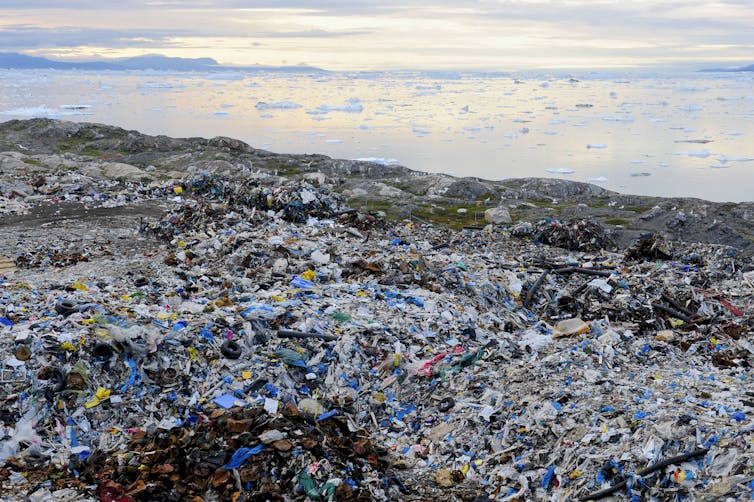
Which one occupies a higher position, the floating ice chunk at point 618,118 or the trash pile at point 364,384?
the floating ice chunk at point 618,118

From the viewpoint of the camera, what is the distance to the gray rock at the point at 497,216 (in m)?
13.6

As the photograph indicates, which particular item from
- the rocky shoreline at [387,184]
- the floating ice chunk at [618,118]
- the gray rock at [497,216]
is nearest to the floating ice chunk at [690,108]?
the floating ice chunk at [618,118]

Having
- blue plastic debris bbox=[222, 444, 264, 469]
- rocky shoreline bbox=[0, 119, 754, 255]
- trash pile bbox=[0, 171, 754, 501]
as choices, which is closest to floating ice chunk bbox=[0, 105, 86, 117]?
rocky shoreline bbox=[0, 119, 754, 255]

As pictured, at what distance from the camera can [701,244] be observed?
38.0 feet

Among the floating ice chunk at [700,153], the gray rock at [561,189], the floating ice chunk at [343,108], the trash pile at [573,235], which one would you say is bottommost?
the trash pile at [573,235]

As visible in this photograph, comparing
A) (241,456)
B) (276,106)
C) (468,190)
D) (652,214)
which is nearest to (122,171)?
(468,190)

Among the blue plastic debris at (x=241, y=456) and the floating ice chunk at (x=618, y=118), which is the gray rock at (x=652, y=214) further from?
the floating ice chunk at (x=618, y=118)

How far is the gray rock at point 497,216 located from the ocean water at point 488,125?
7780 mm

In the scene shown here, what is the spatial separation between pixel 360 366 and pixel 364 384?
0.66 ft

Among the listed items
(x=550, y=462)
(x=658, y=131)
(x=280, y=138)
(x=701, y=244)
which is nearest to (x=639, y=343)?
(x=550, y=462)

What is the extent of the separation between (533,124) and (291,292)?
3042cm

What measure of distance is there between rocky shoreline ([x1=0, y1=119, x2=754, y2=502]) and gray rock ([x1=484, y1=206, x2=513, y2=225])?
2.44 meters

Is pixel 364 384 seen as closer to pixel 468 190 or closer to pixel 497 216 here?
pixel 497 216

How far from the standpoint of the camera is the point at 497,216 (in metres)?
13.8
